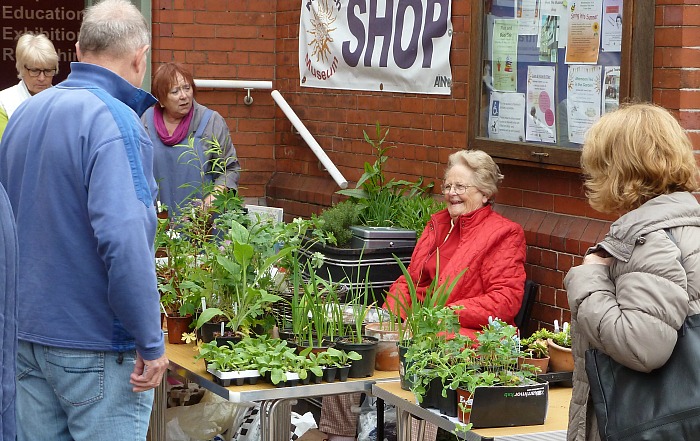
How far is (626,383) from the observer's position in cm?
255

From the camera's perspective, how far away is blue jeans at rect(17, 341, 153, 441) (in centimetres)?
298

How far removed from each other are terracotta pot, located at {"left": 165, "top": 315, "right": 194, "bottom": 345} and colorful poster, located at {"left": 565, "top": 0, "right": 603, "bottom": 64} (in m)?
2.00

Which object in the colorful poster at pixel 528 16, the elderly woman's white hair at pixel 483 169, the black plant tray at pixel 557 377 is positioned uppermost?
the colorful poster at pixel 528 16

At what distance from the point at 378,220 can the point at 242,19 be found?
7.88 feet

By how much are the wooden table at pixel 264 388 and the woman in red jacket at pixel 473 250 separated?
A: 2.71 feet

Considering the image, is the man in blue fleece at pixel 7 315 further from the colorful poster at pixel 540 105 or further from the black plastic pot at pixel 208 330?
the colorful poster at pixel 540 105

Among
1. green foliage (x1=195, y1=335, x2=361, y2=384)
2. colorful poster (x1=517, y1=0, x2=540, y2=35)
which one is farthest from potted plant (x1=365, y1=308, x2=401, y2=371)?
colorful poster (x1=517, y1=0, x2=540, y2=35)

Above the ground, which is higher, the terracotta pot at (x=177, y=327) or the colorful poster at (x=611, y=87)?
the colorful poster at (x=611, y=87)

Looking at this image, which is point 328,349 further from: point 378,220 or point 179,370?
point 378,220

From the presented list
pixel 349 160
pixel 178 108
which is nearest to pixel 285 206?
pixel 349 160

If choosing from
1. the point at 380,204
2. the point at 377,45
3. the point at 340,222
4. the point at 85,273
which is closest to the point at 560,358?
the point at 85,273

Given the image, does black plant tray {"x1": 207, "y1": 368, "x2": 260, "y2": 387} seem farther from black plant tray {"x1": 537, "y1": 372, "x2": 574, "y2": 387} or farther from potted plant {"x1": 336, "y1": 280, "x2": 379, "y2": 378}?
black plant tray {"x1": 537, "y1": 372, "x2": 574, "y2": 387}

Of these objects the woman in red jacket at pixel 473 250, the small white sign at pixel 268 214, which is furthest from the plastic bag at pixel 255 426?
the small white sign at pixel 268 214

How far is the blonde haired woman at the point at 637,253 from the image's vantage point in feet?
8.18
